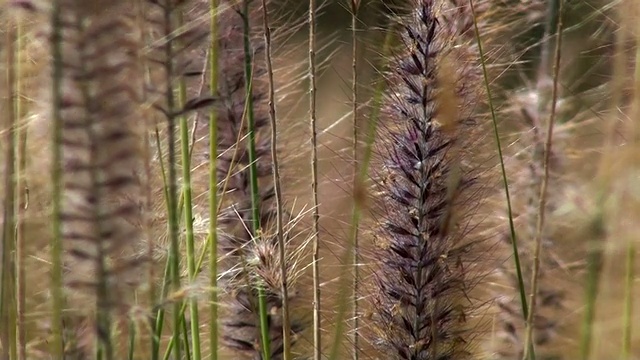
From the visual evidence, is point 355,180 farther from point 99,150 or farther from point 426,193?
point 99,150

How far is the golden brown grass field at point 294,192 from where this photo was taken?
558mm

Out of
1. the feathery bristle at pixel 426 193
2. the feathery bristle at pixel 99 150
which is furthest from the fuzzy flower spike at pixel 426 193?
the feathery bristle at pixel 99 150

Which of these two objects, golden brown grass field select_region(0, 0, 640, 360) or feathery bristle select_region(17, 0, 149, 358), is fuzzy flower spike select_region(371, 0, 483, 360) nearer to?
golden brown grass field select_region(0, 0, 640, 360)

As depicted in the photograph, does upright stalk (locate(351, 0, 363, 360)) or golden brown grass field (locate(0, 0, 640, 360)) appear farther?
upright stalk (locate(351, 0, 363, 360))

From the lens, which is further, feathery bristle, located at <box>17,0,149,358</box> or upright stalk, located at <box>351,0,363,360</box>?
upright stalk, located at <box>351,0,363,360</box>

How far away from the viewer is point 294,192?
1331 mm

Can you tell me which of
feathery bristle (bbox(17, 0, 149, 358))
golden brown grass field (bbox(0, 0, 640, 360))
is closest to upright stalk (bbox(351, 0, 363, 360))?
golden brown grass field (bbox(0, 0, 640, 360))

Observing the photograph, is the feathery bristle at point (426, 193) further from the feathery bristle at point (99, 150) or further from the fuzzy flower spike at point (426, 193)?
the feathery bristle at point (99, 150)

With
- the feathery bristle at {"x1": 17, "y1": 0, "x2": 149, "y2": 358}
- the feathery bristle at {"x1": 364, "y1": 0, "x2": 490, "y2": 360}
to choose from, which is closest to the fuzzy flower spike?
the feathery bristle at {"x1": 364, "y1": 0, "x2": 490, "y2": 360}

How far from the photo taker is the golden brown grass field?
558 mm

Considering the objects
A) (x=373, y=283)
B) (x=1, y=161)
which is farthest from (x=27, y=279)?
(x=373, y=283)

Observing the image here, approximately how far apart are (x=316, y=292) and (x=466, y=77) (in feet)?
0.91

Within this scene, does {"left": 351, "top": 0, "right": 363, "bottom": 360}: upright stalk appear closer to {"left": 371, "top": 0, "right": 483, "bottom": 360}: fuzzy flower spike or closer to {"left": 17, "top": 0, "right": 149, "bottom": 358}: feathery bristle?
{"left": 371, "top": 0, "right": 483, "bottom": 360}: fuzzy flower spike

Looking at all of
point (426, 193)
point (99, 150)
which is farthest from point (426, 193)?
point (99, 150)
